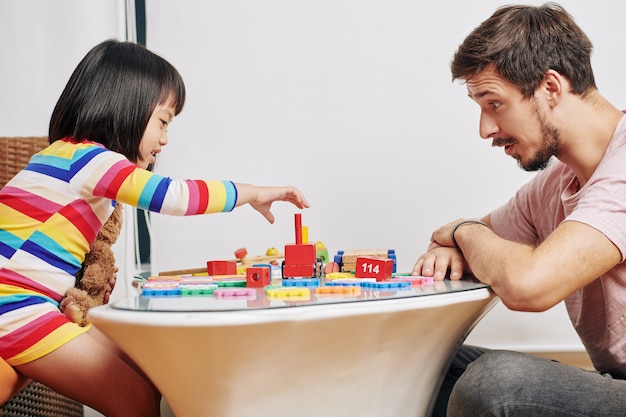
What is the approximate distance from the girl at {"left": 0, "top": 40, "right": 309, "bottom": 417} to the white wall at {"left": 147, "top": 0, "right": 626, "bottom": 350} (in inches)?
22.2

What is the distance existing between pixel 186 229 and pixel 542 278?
1210 mm

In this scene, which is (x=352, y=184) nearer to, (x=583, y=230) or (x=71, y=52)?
(x=71, y=52)

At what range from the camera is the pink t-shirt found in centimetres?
94

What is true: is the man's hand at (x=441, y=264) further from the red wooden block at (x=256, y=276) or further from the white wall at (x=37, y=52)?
the white wall at (x=37, y=52)

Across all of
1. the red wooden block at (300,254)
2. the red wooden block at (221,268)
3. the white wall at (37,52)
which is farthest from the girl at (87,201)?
the white wall at (37,52)

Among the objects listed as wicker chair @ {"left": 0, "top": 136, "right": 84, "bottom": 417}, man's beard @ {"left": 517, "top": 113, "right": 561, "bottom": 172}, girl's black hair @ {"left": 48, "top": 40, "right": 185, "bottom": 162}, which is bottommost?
wicker chair @ {"left": 0, "top": 136, "right": 84, "bottom": 417}

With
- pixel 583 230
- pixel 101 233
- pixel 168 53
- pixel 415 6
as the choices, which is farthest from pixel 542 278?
pixel 168 53

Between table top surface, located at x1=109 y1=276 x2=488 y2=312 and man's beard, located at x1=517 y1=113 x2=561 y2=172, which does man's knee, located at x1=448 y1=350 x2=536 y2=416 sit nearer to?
table top surface, located at x1=109 y1=276 x2=488 y2=312

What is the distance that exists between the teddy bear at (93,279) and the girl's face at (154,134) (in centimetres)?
18

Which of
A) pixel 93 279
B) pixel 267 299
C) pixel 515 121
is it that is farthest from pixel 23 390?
pixel 515 121

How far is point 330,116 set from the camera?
1.88 meters

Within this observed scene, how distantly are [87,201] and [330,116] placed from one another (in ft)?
2.93

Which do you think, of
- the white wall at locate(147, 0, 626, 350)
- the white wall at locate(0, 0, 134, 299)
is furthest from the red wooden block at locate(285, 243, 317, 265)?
the white wall at locate(0, 0, 134, 299)

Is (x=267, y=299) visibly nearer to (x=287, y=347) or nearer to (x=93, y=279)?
(x=287, y=347)
